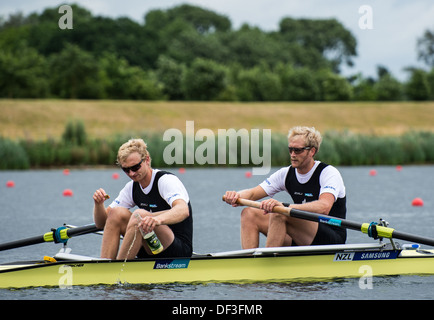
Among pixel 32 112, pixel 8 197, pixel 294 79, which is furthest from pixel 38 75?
pixel 8 197

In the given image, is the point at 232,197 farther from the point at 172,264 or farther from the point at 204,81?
the point at 204,81

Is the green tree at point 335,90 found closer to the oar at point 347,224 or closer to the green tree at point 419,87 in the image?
the green tree at point 419,87

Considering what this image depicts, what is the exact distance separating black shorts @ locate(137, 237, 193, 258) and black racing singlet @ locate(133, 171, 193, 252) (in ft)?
0.18

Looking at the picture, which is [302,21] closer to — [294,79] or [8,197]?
[294,79]

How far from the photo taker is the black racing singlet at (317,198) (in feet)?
27.3

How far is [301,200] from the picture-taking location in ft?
27.7

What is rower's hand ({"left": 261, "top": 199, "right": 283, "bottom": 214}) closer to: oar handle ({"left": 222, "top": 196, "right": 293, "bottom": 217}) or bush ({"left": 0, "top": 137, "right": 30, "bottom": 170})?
oar handle ({"left": 222, "top": 196, "right": 293, "bottom": 217})

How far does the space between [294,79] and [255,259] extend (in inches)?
2406

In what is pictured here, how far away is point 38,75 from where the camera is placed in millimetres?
57219

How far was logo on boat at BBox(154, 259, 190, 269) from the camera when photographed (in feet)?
26.1

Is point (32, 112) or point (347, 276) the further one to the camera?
point (32, 112)

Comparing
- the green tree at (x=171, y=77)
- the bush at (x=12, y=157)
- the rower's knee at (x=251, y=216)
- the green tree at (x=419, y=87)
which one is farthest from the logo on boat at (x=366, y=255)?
the green tree at (x=419, y=87)

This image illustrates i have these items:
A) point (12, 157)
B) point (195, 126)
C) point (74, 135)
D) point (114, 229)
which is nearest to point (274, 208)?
point (114, 229)
